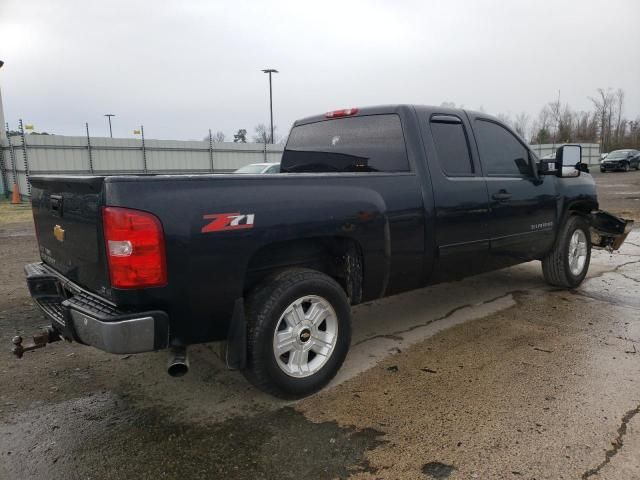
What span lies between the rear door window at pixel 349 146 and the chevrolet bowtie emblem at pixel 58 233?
2230 millimetres

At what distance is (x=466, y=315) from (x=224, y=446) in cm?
292

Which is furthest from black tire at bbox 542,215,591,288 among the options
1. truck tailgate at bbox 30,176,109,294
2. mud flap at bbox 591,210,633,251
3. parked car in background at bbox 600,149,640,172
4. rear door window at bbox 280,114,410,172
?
parked car in background at bbox 600,149,640,172

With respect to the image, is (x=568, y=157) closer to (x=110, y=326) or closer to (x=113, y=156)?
(x=110, y=326)

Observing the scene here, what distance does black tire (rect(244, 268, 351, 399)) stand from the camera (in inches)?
111

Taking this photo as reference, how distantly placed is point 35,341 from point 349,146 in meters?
2.74

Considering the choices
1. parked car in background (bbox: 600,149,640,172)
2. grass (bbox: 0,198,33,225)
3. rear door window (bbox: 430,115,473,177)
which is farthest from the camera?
parked car in background (bbox: 600,149,640,172)

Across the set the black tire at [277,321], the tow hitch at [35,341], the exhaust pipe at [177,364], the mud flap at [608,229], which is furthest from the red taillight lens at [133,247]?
the mud flap at [608,229]

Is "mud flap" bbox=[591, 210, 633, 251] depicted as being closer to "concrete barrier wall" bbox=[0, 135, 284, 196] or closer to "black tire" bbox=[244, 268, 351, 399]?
"black tire" bbox=[244, 268, 351, 399]

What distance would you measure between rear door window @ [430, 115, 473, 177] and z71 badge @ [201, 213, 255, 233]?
1.92 metres

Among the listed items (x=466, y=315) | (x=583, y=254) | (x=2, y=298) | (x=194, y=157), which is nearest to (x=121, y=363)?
(x=2, y=298)

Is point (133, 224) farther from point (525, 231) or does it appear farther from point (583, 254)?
point (583, 254)

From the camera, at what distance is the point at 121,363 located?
3.74 meters

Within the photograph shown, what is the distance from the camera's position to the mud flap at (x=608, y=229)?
6.06 meters

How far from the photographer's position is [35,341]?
2943 mm
